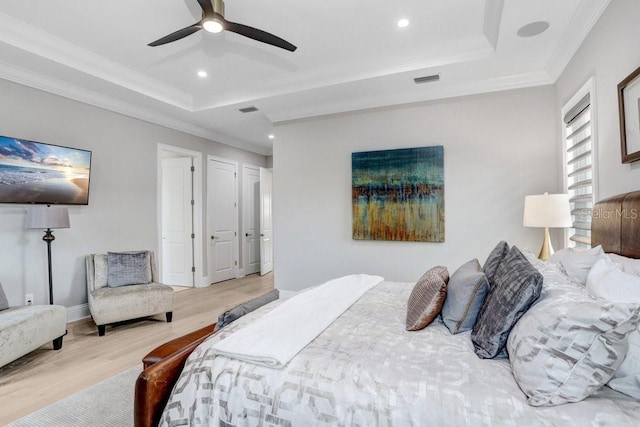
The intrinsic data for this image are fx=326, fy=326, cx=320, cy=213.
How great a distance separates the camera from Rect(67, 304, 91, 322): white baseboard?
150 inches

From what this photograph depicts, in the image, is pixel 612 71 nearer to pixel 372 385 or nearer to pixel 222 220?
pixel 372 385

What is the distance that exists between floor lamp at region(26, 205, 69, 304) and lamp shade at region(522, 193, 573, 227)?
4.56m

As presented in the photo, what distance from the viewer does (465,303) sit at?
162 centimetres

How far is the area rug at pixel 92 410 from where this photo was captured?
195cm

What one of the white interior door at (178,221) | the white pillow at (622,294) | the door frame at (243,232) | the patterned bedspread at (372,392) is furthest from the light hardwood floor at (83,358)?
the white pillow at (622,294)

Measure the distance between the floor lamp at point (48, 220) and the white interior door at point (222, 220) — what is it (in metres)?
2.49

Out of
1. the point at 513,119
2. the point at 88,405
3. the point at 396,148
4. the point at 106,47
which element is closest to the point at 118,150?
the point at 106,47

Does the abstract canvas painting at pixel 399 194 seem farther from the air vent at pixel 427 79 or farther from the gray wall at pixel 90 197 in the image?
the gray wall at pixel 90 197

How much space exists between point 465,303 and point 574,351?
587 millimetres

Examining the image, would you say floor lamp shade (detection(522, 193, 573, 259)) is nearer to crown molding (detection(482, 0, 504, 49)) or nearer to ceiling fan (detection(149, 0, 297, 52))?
crown molding (detection(482, 0, 504, 49))

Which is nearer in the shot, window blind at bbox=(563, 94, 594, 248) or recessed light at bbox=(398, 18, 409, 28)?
window blind at bbox=(563, 94, 594, 248)

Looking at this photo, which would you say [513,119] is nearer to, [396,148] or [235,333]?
[396,148]

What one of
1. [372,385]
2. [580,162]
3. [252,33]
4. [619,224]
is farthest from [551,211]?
[252,33]

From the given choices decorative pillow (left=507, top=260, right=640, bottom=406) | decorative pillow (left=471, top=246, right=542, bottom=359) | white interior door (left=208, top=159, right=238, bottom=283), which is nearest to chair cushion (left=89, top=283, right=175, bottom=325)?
white interior door (left=208, top=159, right=238, bottom=283)
